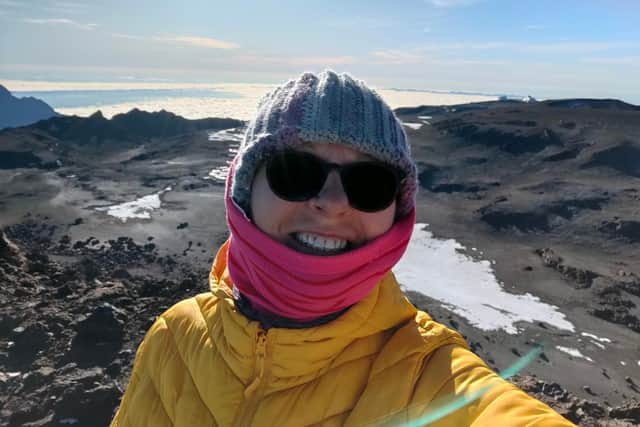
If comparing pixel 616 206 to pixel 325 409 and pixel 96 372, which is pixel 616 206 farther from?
pixel 325 409

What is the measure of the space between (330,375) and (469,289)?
15.4m

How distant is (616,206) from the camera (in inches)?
971

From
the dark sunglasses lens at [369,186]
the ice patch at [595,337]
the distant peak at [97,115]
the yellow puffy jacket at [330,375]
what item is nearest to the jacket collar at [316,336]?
the yellow puffy jacket at [330,375]

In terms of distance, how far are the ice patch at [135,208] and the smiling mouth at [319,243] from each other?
84.2 feet

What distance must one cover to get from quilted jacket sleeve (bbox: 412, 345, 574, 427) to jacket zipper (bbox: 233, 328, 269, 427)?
0.69 m

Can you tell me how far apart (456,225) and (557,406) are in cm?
1662

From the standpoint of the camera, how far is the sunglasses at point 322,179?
2055 mm

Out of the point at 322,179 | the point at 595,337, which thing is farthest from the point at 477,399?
the point at 595,337

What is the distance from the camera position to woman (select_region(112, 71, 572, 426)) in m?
1.97

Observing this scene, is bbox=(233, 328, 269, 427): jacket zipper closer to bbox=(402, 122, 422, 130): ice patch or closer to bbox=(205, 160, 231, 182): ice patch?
bbox=(205, 160, 231, 182): ice patch

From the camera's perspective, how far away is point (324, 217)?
2082 mm

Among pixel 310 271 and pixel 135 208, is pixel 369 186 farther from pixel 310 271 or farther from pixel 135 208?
pixel 135 208

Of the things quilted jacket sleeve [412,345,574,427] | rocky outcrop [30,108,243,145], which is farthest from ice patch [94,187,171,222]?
rocky outcrop [30,108,243,145]

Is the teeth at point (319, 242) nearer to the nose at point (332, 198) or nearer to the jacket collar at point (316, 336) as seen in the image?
the nose at point (332, 198)
